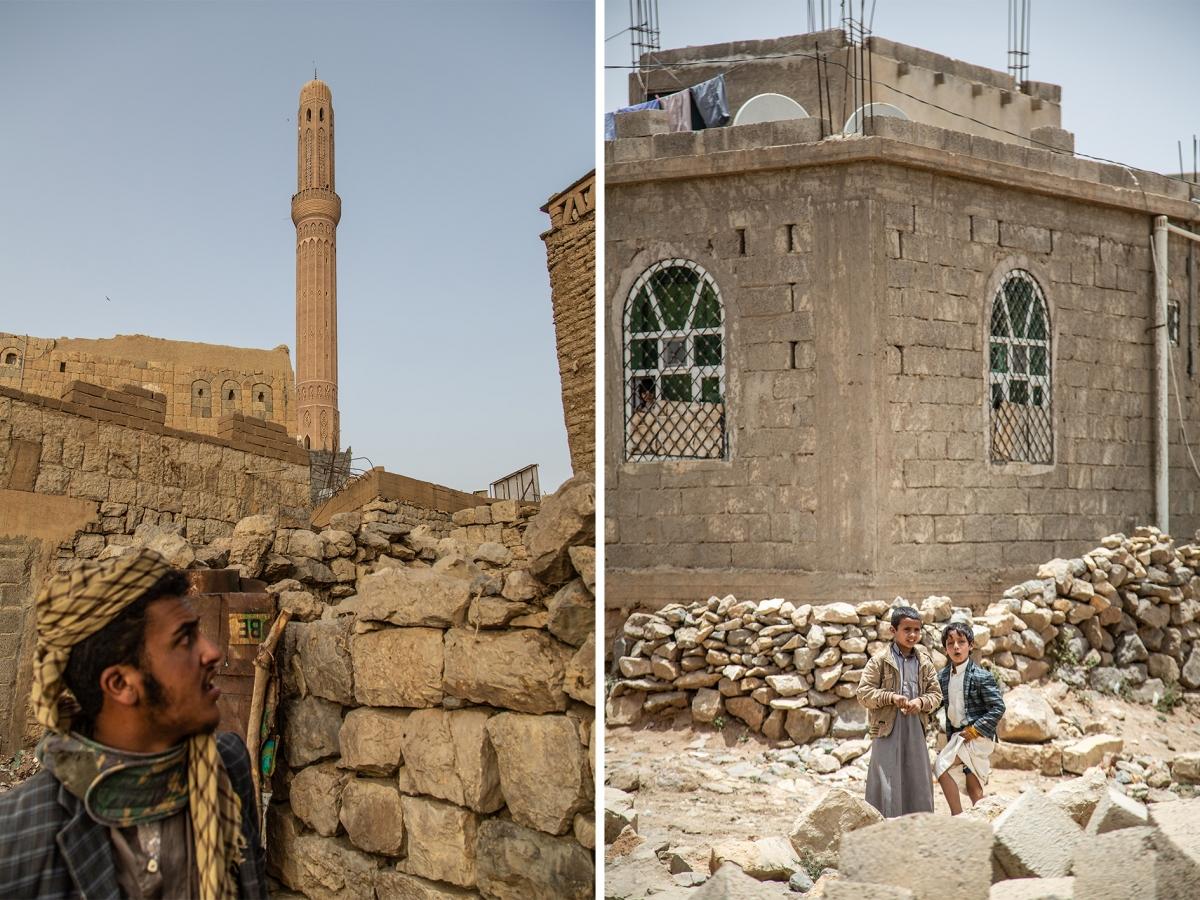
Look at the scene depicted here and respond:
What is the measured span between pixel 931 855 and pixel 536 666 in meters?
1.82

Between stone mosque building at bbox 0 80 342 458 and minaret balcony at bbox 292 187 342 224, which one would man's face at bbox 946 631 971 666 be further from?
minaret balcony at bbox 292 187 342 224

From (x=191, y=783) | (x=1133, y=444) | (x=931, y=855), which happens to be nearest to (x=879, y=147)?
(x=1133, y=444)

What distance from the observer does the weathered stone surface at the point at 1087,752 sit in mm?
5062

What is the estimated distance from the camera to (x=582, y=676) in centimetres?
244

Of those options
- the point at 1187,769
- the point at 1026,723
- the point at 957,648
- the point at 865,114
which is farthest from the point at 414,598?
the point at 865,114

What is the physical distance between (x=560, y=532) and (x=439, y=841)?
2.97 ft

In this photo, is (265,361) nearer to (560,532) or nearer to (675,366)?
(560,532)

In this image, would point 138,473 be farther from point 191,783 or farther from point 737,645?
point 737,645

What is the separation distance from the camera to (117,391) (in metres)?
2.54

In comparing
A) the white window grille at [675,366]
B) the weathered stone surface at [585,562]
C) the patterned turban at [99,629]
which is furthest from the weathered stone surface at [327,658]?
the white window grille at [675,366]

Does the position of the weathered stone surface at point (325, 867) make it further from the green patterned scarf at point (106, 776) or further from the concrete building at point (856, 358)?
the concrete building at point (856, 358)

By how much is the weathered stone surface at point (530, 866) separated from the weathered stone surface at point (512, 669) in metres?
0.33

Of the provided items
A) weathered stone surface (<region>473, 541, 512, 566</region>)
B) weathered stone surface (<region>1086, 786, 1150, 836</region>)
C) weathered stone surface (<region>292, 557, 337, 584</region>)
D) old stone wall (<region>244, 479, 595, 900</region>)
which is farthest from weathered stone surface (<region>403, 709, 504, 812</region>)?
weathered stone surface (<region>1086, 786, 1150, 836</region>)

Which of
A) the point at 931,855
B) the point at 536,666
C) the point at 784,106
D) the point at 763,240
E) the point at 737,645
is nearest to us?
the point at 536,666
